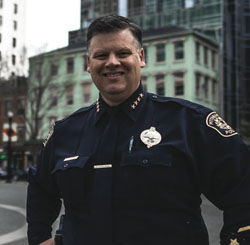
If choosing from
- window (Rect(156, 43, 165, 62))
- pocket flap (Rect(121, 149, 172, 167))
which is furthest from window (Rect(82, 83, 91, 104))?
pocket flap (Rect(121, 149, 172, 167))

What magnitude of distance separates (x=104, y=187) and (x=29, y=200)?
1.99 ft

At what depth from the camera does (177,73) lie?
39.4m

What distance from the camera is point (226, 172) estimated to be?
83.4 inches

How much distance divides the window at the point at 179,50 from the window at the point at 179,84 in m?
1.30

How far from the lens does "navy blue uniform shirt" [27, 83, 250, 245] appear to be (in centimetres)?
213

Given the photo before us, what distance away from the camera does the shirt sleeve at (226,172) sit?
6.80 ft

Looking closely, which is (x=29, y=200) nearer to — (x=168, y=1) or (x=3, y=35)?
(x=168, y=1)

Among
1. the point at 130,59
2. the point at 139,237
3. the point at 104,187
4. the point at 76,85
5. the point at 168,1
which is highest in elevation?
the point at 168,1

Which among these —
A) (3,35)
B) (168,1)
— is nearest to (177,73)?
(168,1)

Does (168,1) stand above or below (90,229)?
above

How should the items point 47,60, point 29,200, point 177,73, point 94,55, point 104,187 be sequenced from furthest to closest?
point 177,73
point 47,60
point 29,200
point 94,55
point 104,187

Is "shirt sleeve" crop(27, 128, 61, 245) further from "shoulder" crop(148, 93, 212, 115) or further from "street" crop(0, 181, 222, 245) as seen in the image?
"street" crop(0, 181, 222, 245)

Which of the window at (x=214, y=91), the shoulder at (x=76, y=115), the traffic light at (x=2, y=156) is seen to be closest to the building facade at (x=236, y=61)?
the window at (x=214, y=91)

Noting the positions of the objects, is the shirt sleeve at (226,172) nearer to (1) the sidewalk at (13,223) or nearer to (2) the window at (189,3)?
(1) the sidewalk at (13,223)
